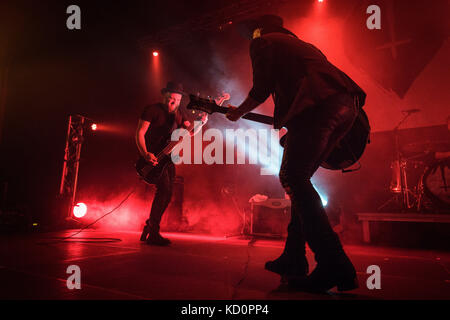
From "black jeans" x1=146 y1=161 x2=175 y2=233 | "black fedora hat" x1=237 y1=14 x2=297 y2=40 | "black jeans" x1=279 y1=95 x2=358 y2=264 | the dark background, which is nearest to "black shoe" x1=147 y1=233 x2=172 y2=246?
"black jeans" x1=146 y1=161 x2=175 y2=233

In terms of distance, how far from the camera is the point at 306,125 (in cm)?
142

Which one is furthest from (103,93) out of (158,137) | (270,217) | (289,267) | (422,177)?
(422,177)

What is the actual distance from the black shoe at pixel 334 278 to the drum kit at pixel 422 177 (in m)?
3.78

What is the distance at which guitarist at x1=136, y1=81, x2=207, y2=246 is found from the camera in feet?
10.2

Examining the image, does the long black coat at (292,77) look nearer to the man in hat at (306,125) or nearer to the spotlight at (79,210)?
the man in hat at (306,125)

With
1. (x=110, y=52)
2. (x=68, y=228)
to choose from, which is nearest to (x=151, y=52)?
(x=110, y=52)

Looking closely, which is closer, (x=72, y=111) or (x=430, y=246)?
(x=430, y=246)

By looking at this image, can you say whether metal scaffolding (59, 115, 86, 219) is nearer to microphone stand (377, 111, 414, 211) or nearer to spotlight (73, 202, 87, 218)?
spotlight (73, 202, 87, 218)

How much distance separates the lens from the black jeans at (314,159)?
4.20 ft

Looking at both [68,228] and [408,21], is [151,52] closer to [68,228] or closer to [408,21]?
[68,228]

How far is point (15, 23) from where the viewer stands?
5.74m

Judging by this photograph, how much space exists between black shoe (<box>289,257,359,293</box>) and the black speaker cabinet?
11.1 feet
